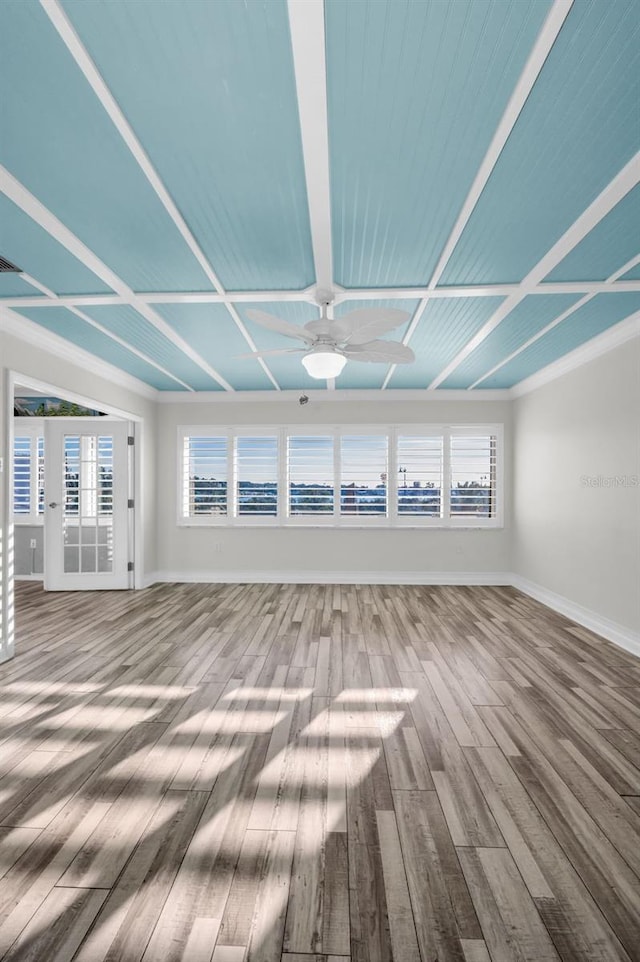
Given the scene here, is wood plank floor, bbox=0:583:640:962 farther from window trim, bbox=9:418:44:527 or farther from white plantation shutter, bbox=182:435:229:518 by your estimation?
window trim, bbox=9:418:44:527

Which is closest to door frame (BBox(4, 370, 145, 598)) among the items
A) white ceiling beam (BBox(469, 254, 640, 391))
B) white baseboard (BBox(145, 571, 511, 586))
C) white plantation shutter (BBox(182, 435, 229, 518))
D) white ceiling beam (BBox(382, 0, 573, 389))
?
white baseboard (BBox(145, 571, 511, 586))

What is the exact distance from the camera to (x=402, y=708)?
3039 millimetres

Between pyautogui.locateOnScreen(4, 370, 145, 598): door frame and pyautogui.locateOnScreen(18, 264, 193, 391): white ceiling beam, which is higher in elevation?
pyautogui.locateOnScreen(18, 264, 193, 391): white ceiling beam

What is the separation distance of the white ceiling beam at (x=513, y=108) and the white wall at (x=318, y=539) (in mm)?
4209

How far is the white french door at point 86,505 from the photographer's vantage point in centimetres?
625

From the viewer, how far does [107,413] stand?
241 inches

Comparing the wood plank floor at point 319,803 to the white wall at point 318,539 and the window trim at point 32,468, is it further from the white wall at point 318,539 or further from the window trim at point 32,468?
the window trim at point 32,468

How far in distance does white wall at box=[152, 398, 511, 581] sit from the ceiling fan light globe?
3.78 m

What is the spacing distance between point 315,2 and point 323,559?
6101mm

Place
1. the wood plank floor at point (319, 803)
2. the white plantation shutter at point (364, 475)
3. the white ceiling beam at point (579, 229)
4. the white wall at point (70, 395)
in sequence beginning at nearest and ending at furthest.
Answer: the wood plank floor at point (319, 803)
the white ceiling beam at point (579, 229)
the white wall at point (70, 395)
the white plantation shutter at point (364, 475)

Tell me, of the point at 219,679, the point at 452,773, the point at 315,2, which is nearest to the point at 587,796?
the point at 452,773

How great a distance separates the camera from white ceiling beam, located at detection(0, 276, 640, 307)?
338cm

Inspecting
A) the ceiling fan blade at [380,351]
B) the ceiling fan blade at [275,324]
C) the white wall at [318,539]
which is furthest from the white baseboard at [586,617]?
the ceiling fan blade at [275,324]

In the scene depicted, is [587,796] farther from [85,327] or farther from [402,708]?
[85,327]
